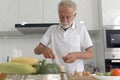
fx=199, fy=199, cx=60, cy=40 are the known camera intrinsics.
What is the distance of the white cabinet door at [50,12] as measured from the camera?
8.11ft

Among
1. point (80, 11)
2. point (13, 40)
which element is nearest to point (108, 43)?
point (80, 11)

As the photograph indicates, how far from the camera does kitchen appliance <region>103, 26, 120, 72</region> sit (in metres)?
2.15

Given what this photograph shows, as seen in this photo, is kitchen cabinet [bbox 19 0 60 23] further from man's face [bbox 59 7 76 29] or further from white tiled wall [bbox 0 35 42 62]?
man's face [bbox 59 7 76 29]

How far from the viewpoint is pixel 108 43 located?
7.15 ft

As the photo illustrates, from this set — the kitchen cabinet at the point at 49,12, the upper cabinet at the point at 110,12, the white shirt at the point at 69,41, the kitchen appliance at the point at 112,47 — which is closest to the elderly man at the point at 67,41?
the white shirt at the point at 69,41

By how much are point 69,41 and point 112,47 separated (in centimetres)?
87

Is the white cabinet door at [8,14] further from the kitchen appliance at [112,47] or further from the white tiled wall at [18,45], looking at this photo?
the kitchen appliance at [112,47]

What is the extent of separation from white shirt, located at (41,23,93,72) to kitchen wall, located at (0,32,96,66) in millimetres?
1211

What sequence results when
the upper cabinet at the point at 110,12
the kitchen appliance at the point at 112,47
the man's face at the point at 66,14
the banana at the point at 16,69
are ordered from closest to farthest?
→ the banana at the point at 16,69, the man's face at the point at 66,14, the kitchen appliance at the point at 112,47, the upper cabinet at the point at 110,12

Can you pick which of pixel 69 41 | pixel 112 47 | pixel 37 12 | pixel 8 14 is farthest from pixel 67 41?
pixel 8 14

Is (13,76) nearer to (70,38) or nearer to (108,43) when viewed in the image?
(70,38)

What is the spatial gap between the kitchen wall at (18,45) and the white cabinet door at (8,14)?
27 centimetres

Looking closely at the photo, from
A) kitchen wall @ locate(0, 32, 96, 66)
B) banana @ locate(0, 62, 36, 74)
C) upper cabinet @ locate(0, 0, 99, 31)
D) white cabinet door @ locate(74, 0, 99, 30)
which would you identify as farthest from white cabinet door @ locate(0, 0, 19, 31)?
banana @ locate(0, 62, 36, 74)

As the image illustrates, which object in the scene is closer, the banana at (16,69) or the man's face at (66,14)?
the banana at (16,69)
